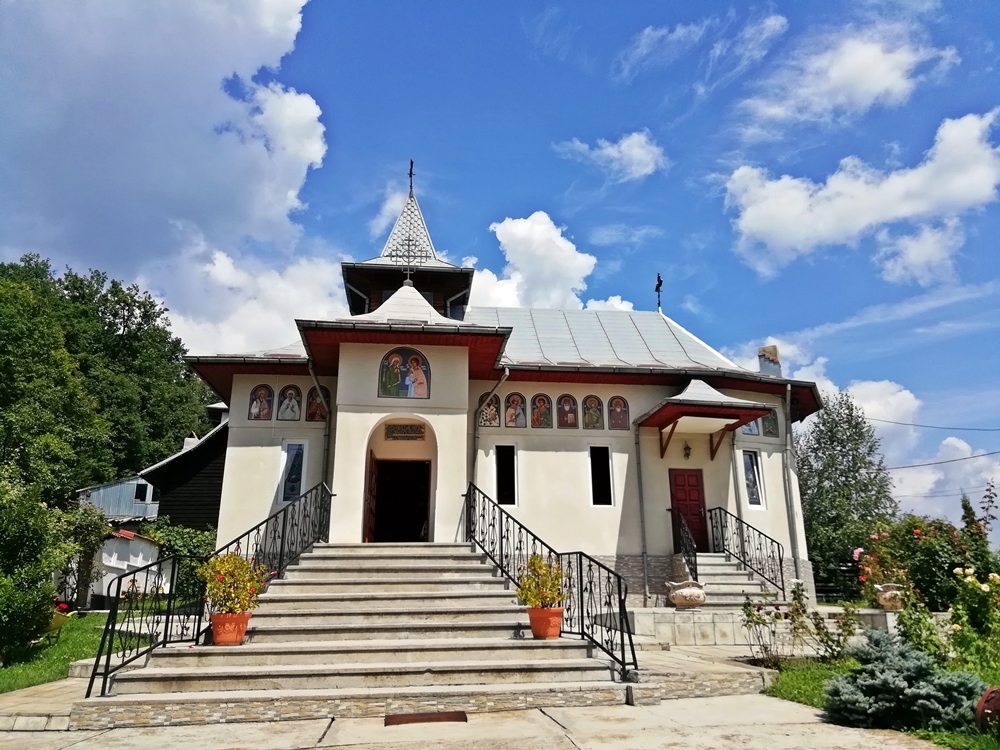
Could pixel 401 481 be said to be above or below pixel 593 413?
below

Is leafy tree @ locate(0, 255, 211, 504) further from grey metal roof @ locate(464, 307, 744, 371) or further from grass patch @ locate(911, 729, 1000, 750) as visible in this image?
grass patch @ locate(911, 729, 1000, 750)

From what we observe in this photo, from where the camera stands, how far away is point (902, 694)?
17.3 ft

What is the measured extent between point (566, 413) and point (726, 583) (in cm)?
455

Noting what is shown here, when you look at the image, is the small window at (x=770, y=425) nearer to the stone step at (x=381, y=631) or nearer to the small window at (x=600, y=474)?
the small window at (x=600, y=474)

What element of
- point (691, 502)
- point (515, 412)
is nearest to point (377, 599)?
point (515, 412)

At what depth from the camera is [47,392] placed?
2638 centimetres

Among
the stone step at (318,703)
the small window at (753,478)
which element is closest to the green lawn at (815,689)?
the stone step at (318,703)

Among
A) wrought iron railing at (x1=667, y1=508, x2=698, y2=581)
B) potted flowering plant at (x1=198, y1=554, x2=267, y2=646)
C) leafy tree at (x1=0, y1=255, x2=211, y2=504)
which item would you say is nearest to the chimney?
wrought iron railing at (x1=667, y1=508, x2=698, y2=581)

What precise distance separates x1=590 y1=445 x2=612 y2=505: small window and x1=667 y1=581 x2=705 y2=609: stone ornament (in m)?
2.45

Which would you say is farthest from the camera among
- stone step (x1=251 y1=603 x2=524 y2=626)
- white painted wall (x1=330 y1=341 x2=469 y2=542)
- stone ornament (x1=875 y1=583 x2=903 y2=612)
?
stone ornament (x1=875 y1=583 x2=903 y2=612)

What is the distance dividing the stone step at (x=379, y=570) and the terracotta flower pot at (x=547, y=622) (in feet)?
5.25

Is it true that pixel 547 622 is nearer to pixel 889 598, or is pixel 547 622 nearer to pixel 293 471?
pixel 293 471

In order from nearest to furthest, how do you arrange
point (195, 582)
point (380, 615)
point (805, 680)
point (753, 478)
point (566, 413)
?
point (805, 680) < point (380, 615) < point (195, 582) < point (566, 413) < point (753, 478)

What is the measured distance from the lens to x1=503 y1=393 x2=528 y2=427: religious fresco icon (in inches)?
550
